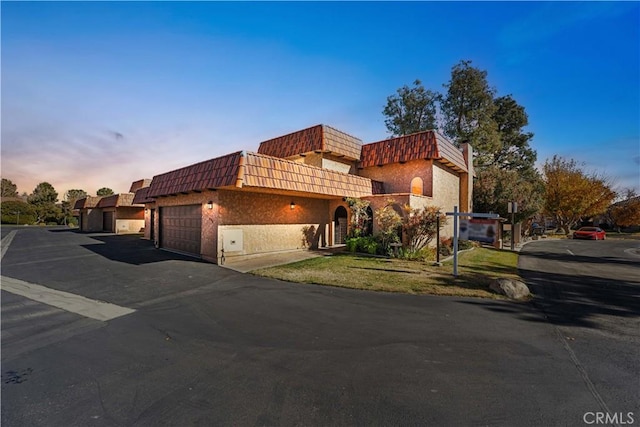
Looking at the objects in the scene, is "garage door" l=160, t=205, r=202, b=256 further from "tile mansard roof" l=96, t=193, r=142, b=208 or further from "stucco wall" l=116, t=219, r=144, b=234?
"stucco wall" l=116, t=219, r=144, b=234

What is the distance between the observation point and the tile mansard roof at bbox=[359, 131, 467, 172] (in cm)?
1619

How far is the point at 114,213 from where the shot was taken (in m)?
28.8

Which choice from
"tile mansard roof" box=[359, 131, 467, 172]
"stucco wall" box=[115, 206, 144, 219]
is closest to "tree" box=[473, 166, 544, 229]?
"tile mansard roof" box=[359, 131, 467, 172]

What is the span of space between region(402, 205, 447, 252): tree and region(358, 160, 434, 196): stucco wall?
3.50 m

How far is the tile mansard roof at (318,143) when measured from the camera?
1734cm

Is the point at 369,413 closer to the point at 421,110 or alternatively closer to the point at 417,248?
the point at 417,248

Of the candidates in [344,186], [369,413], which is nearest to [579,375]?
[369,413]

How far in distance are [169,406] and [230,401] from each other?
62 centimetres

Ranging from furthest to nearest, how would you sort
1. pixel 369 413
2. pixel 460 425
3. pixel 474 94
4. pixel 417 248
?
pixel 474 94, pixel 417 248, pixel 369 413, pixel 460 425

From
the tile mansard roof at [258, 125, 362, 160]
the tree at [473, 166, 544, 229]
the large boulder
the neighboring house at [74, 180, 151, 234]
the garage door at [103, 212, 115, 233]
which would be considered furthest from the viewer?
the garage door at [103, 212, 115, 233]

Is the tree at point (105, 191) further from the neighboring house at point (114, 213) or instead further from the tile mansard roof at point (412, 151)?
the tile mansard roof at point (412, 151)

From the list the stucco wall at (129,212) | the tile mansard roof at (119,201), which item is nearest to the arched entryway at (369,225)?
the tile mansard roof at (119,201)

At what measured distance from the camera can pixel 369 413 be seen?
2715 mm

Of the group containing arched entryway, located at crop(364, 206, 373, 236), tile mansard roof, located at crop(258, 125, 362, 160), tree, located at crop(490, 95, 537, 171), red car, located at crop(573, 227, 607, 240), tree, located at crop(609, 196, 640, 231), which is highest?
tree, located at crop(490, 95, 537, 171)
